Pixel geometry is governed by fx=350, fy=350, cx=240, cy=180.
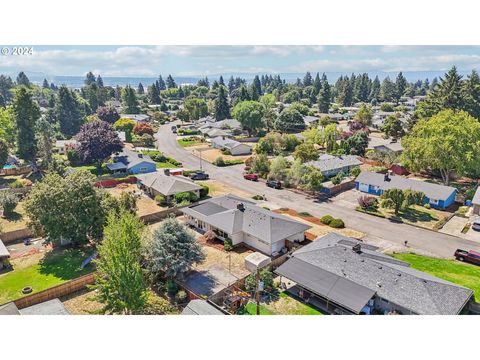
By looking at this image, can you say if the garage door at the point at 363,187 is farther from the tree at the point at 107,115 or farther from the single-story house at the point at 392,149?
the tree at the point at 107,115

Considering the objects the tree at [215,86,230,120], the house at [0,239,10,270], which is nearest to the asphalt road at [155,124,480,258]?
the house at [0,239,10,270]

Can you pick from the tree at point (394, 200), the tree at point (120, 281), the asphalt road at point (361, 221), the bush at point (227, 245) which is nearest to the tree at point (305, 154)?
the asphalt road at point (361, 221)

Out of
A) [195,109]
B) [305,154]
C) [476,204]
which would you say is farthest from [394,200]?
[195,109]

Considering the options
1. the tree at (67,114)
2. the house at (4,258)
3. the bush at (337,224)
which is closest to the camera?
the house at (4,258)

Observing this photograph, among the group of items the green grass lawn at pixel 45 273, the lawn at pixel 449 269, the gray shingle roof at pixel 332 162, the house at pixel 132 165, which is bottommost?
the green grass lawn at pixel 45 273

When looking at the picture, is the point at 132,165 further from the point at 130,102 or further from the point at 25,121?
the point at 130,102

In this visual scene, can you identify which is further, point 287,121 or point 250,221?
point 287,121

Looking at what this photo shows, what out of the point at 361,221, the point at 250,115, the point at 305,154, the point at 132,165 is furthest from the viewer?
the point at 250,115

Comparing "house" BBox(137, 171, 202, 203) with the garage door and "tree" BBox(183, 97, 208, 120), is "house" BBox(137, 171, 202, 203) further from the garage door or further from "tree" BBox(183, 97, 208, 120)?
"tree" BBox(183, 97, 208, 120)
